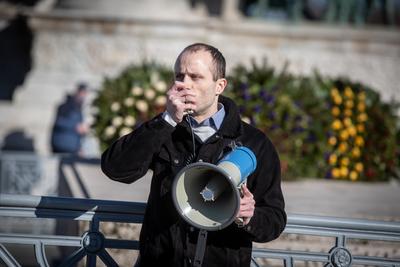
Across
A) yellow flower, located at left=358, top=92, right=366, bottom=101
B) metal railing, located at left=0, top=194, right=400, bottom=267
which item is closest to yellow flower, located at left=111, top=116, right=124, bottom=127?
yellow flower, located at left=358, top=92, right=366, bottom=101

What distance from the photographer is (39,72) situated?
1208 centimetres

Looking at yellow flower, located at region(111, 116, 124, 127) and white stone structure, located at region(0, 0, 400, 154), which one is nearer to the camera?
yellow flower, located at region(111, 116, 124, 127)

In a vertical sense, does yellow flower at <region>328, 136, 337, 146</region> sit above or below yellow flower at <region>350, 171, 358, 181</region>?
above

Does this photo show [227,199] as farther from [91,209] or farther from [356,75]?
[356,75]

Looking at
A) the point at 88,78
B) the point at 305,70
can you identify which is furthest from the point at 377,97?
the point at 88,78

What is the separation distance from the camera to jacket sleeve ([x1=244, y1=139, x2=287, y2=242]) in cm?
286

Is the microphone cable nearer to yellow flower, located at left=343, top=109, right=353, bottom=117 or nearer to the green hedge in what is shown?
the green hedge

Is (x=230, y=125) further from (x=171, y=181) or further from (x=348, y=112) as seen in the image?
(x=348, y=112)

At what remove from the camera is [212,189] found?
2.79m

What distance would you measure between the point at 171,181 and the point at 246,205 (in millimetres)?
365

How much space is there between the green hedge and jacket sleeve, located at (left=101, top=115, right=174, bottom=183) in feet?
14.3

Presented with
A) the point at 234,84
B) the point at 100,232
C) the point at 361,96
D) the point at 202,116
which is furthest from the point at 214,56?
the point at 361,96

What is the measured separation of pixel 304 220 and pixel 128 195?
8.50 ft

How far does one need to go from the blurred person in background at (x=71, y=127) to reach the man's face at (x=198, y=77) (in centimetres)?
784
